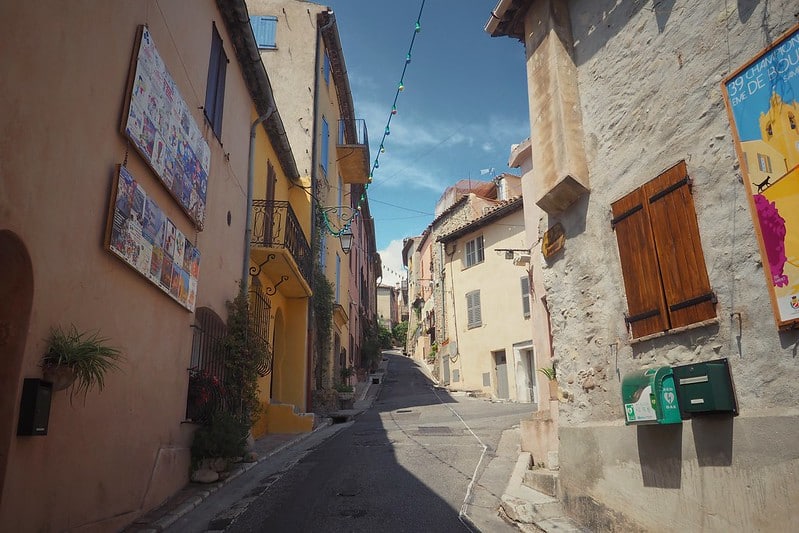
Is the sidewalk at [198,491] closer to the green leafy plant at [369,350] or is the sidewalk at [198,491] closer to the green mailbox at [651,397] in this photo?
the green mailbox at [651,397]

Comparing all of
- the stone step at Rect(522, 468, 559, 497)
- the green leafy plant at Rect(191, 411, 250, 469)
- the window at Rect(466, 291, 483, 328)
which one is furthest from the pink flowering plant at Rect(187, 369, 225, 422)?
the window at Rect(466, 291, 483, 328)

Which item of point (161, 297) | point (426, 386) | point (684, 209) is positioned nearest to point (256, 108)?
point (161, 297)

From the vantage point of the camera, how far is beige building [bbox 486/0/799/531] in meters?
4.13

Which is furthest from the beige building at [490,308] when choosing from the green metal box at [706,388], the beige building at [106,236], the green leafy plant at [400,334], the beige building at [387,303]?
the beige building at [387,303]

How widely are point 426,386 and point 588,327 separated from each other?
23905 millimetres

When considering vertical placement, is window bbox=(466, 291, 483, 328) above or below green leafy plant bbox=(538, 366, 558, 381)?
above

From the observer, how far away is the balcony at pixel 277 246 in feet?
40.3

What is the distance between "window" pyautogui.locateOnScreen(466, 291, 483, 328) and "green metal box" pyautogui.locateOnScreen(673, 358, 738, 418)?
23026 millimetres

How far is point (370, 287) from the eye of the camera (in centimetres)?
4175

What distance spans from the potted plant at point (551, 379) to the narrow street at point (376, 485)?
1.35 meters

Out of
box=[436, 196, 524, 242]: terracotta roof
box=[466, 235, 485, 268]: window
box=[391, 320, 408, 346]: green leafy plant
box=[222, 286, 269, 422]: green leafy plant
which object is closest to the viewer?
box=[222, 286, 269, 422]: green leafy plant

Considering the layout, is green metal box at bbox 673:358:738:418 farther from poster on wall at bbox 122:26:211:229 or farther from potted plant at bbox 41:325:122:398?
poster on wall at bbox 122:26:211:229

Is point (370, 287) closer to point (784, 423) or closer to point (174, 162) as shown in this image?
point (174, 162)

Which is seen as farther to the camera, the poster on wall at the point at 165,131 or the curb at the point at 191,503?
the poster on wall at the point at 165,131
